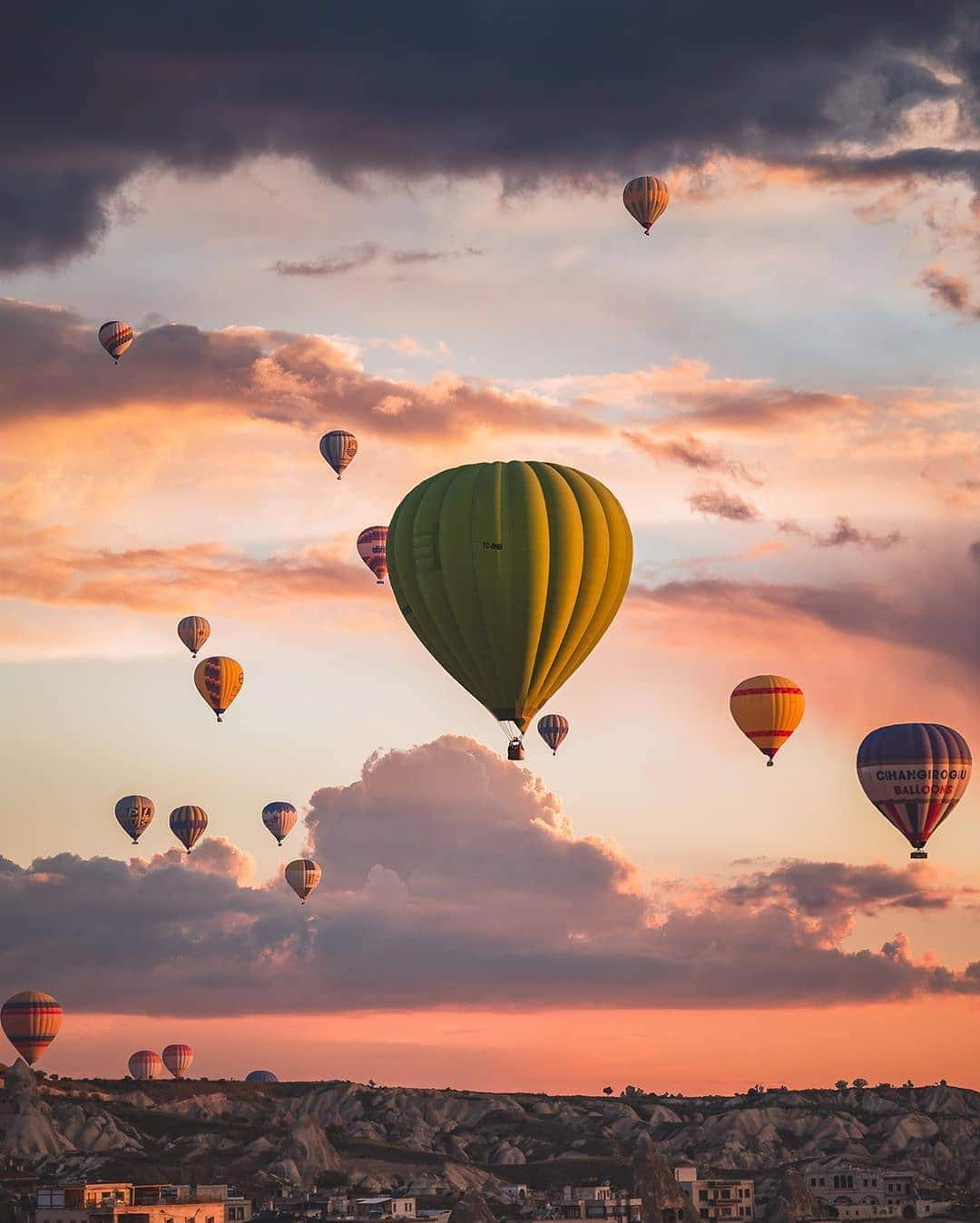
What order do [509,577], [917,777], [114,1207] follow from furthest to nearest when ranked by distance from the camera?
[114,1207], [917,777], [509,577]

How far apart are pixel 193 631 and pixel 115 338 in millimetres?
28878

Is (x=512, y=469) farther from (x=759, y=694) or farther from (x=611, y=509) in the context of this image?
(x=759, y=694)


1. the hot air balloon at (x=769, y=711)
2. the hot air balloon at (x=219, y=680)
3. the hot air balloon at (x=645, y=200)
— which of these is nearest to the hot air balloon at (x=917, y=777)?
the hot air balloon at (x=769, y=711)

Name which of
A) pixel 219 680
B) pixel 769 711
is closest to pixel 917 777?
pixel 769 711

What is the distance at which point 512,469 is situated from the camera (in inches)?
4122

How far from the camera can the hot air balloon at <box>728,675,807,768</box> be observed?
502 ft

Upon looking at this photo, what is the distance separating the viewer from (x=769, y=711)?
502 feet

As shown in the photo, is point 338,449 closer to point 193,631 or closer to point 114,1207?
point 193,631

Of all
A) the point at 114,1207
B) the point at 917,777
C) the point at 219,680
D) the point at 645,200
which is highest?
the point at 645,200

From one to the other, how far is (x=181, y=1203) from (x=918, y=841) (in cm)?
8451

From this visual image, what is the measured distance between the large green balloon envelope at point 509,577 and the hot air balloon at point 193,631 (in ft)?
309

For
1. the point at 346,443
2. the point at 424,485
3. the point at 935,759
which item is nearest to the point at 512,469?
the point at 424,485

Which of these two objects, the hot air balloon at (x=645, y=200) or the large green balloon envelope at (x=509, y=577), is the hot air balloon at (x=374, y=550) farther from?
the large green balloon envelope at (x=509, y=577)

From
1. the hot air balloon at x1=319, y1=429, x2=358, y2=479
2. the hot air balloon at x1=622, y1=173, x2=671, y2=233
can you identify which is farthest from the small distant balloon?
the hot air balloon at x1=622, y1=173, x2=671, y2=233
